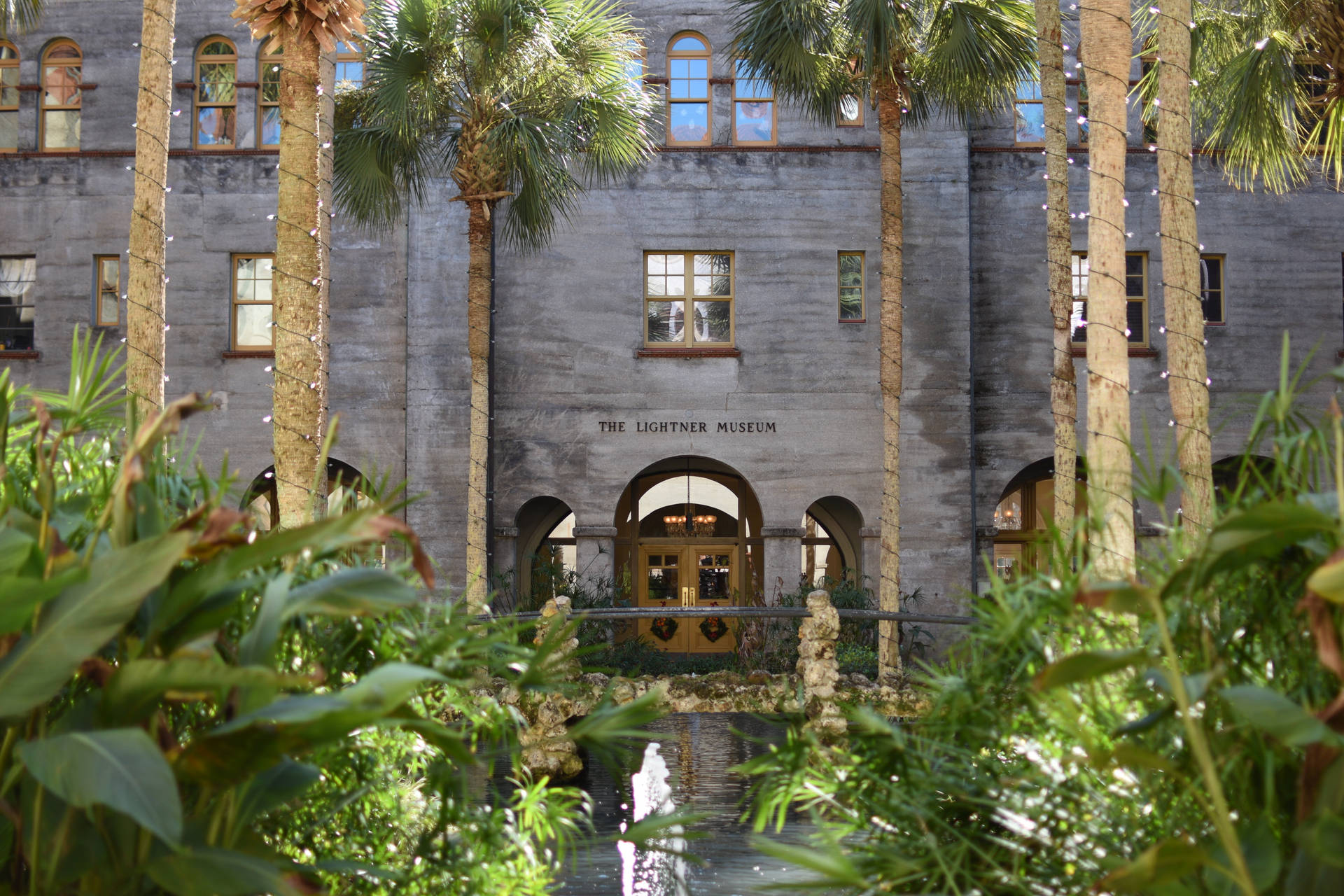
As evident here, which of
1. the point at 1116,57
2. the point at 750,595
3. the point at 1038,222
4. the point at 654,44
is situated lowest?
the point at 750,595

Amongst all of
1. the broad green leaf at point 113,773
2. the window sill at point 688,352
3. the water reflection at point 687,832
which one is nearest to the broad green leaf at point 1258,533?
the water reflection at point 687,832

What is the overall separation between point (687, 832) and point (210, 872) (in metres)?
1.21

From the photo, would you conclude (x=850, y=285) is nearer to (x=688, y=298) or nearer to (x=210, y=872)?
(x=688, y=298)

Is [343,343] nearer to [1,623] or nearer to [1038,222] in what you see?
[1038,222]

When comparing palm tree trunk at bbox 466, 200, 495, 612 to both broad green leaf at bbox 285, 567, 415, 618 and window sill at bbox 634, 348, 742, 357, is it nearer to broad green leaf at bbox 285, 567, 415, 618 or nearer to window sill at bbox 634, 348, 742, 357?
window sill at bbox 634, 348, 742, 357

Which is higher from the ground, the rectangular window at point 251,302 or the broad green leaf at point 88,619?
the rectangular window at point 251,302

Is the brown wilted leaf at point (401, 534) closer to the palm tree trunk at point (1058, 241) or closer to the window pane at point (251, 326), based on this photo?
the palm tree trunk at point (1058, 241)

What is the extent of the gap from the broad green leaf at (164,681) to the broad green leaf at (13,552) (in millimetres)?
267

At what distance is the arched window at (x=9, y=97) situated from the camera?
20.8 metres

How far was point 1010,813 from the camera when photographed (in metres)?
2.75

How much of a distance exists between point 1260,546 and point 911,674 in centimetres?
117

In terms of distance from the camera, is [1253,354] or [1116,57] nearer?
[1116,57]

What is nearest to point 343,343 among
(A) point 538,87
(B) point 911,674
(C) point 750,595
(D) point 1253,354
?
(A) point 538,87

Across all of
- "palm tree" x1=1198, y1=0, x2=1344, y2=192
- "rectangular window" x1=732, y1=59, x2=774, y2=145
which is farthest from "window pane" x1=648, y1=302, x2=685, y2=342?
"palm tree" x1=1198, y1=0, x2=1344, y2=192
